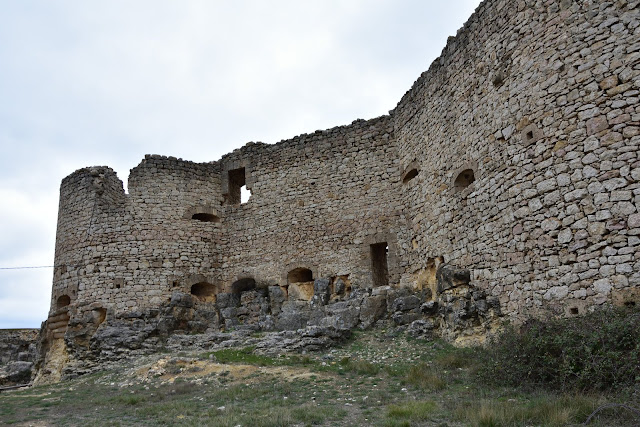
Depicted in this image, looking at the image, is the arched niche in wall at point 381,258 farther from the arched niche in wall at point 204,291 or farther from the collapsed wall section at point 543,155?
the arched niche in wall at point 204,291

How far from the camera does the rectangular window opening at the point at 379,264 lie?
521 inches

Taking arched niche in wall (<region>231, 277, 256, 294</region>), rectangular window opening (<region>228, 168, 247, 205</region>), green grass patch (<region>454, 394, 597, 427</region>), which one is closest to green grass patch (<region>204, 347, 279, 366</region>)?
arched niche in wall (<region>231, 277, 256, 294</region>)

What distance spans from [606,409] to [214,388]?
18.1ft

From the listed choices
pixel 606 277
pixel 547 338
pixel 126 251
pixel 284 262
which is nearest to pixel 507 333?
pixel 547 338

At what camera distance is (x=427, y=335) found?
10156 millimetres

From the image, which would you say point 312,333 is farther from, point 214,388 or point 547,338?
point 547,338

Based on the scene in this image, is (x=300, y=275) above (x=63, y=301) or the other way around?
above

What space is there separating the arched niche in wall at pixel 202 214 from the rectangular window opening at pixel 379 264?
16.5 ft

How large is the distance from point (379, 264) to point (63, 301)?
9006 millimetres

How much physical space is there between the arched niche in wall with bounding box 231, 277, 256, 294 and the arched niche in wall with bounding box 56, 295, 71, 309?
4.66 meters

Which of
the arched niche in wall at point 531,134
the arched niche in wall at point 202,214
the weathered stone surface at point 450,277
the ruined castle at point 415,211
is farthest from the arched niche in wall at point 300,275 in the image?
the arched niche in wall at point 531,134

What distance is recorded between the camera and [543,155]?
331 inches

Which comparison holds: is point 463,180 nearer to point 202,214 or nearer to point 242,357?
point 242,357

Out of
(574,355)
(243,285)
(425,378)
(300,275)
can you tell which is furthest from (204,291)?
(574,355)
